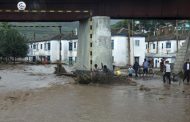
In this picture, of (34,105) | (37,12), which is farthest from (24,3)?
(34,105)

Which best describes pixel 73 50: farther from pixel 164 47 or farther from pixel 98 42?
pixel 98 42

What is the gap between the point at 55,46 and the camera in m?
105

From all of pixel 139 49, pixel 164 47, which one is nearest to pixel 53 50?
pixel 164 47

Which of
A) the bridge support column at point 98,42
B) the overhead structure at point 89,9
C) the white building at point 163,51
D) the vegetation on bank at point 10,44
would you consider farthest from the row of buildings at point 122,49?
the bridge support column at point 98,42

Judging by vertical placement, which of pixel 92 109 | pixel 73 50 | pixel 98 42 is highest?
pixel 98 42

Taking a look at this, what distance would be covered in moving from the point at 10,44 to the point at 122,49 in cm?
2066

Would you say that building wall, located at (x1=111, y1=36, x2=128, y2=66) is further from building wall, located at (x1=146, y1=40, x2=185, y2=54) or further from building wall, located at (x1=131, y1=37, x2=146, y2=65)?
building wall, located at (x1=146, y1=40, x2=185, y2=54)

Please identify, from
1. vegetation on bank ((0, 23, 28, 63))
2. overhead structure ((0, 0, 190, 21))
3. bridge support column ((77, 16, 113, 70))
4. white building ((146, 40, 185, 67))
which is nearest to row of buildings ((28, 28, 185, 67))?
white building ((146, 40, 185, 67))

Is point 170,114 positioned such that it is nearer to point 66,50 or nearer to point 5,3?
point 5,3

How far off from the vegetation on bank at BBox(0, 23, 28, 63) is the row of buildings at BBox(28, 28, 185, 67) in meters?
7.09

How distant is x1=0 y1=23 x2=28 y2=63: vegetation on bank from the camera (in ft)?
272

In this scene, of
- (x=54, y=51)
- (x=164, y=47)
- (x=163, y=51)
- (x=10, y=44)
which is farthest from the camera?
(x=54, y=51)

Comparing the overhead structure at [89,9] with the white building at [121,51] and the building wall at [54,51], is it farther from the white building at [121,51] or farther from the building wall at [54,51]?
the building wall at [54,51]

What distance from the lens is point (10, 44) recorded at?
83.4m
